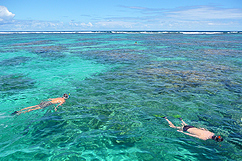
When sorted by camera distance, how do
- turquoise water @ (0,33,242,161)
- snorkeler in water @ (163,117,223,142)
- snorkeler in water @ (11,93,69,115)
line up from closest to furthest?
turquoise water @ (0,33,242,161), snorkeler in water @ (163,117,223,142), snorkeler in water @ (11,93,69,115)

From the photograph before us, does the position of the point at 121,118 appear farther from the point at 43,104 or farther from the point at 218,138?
the point at 43,104

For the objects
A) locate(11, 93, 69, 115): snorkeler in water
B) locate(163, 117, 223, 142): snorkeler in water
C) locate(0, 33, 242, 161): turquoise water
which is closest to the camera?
locate(0, 33, 242, 161): turquoise water

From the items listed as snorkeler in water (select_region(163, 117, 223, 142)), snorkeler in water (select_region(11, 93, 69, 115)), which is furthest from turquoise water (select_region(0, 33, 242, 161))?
snorkeler in water (select_region(11, 93, 69, 115))

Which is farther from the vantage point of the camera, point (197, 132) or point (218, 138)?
point (197, 132)

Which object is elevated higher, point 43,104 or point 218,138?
point 218,138

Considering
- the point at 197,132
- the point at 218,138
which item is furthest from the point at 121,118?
the point at 218,138

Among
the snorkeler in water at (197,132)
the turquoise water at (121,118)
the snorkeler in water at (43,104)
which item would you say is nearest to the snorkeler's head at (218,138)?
the snorkeler in water at (197,132)

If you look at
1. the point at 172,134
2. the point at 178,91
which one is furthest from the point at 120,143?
the point at 178,91

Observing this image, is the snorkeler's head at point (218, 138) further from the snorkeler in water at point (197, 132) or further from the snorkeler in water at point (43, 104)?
the snorkeler in water at point (43, 104)

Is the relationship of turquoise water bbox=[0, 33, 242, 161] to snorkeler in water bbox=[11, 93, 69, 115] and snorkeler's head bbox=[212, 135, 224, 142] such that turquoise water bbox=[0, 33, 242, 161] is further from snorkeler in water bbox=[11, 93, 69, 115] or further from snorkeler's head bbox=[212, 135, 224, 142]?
snorkeler in water bbox=[11, 93, 69, 115]

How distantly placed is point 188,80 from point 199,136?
32.7 feet

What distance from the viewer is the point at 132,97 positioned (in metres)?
13.6

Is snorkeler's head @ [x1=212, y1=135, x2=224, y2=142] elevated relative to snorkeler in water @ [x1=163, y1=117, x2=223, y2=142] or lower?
elevated

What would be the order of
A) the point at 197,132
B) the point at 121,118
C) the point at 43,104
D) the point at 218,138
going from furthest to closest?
the point at 43,104 → the point at 121,118 → the point at 197,132 → the point at 218,138
